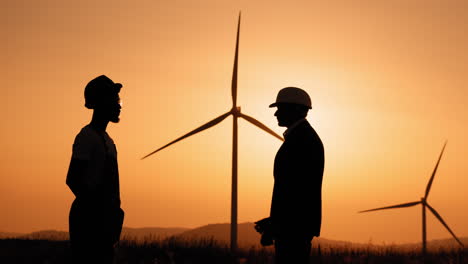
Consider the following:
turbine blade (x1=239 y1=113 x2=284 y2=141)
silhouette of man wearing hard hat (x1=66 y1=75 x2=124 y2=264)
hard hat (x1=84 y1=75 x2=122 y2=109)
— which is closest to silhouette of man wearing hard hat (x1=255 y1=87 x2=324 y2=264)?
silhouette of man wearing hard hat (x1=66 y1=75 x2=124 y2=264)

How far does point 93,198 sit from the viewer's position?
327 inches

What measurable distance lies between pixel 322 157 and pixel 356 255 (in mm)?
9798

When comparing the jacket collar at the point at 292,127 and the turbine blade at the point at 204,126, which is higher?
the jacket collar at the point at 292,127

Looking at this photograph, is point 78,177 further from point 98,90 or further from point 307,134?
point 307,134

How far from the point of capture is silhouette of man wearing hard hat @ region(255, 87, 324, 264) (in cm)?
928

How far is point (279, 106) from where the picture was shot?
995 centimetres

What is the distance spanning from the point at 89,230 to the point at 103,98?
A: 162 cm

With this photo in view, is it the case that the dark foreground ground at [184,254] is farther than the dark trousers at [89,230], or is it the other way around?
the dark foreground ground at [184,254]

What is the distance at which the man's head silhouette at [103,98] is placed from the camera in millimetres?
8820

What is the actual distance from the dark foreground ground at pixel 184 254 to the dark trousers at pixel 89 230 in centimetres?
748

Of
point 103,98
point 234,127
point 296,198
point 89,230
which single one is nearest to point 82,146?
point 103,98

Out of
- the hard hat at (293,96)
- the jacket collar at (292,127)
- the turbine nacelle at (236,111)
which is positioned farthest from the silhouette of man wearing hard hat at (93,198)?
the turbine nacelle at (236,111)

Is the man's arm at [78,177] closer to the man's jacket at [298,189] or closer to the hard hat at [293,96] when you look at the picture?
the man's jacket at [298,189]

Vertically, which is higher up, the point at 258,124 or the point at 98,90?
the point at 98,90
